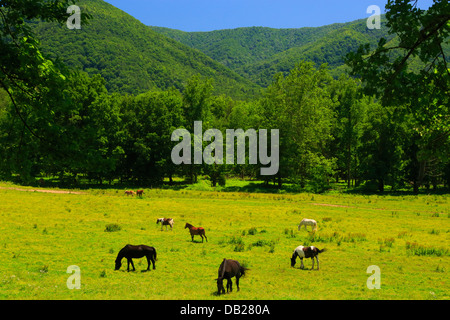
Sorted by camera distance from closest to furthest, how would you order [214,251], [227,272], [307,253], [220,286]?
1. [220,286]
2. [227,272]
3. [307,253]
4. [214,251]

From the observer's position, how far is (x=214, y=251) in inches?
757

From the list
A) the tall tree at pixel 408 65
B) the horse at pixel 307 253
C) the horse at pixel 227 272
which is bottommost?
the horse at pixel 307 253

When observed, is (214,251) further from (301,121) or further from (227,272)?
A: (301,121)

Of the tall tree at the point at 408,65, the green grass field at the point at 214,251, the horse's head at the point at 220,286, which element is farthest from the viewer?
the green grass field at the point at 214,251

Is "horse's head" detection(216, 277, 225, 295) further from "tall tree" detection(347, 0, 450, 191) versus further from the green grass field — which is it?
"tall tree" detection(347, 0, 450, 191)

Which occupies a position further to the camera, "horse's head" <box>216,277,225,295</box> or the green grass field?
the green grass field

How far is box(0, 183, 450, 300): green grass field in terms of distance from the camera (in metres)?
12.7

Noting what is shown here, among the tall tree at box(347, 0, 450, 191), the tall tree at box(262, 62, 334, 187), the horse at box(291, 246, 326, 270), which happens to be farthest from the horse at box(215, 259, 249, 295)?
the tall tree at box(262, 62, 334, 187)

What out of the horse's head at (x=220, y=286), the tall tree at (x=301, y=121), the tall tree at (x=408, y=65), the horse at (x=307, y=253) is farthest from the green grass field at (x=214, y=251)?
the tall tree at (x=301, y=121)

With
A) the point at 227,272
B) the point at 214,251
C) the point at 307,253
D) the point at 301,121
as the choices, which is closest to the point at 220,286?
the point at 227,272

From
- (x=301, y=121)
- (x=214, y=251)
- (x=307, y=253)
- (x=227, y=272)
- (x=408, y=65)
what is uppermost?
(x=301, y=121)

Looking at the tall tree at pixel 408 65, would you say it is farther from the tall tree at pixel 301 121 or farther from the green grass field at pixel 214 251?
the tall tree at pixel 301 121

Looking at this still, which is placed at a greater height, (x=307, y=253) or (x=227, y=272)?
(x=227, y=272)

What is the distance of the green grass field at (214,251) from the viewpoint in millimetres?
12680
